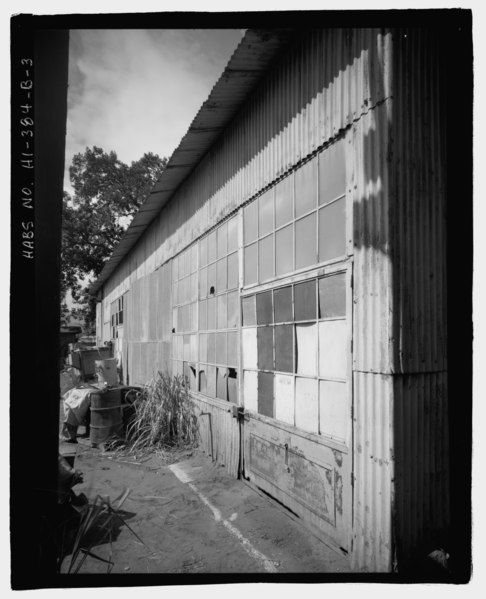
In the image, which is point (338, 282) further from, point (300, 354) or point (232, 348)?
point (232, 348)

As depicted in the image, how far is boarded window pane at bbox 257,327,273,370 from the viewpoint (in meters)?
4.35

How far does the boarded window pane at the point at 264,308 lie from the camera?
4406 mm

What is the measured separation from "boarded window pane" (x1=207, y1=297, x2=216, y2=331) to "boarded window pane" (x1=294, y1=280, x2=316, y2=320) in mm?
2420

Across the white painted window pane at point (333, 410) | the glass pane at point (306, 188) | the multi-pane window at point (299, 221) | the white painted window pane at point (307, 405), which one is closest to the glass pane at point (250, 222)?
the multi-pane window at point (299, 221)

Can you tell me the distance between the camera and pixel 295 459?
3.74 metres

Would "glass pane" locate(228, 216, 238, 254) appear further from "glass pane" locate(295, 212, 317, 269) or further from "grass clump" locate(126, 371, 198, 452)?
"grass clump" locate(126, 371, 198, 452)

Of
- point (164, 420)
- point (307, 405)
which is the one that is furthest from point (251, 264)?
point (164, 420)

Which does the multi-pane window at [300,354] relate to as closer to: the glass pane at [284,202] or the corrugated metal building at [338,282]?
the corrugated metal building at [338,282]

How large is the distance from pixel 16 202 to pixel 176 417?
5215 mm

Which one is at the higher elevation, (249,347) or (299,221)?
(299,221)

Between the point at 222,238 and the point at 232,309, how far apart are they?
1.21 metres

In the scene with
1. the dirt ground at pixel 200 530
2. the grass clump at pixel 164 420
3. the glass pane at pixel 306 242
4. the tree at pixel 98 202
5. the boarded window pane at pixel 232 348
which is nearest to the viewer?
the dirt ground at pixel 200 530

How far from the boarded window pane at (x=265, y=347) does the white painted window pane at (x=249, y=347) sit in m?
0.12

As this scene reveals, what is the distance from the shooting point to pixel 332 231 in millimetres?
3354
